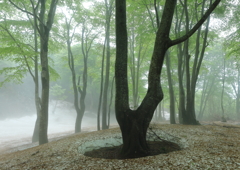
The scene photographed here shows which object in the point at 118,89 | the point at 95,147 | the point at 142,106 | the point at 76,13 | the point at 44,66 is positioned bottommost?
the point at 95,147

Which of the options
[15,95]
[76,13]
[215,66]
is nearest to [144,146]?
[76,13]

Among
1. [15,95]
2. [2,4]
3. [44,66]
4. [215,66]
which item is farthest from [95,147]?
[15,95]

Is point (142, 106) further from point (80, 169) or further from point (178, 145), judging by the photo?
point (80, 169)

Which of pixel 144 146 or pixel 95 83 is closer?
pixel 144 146

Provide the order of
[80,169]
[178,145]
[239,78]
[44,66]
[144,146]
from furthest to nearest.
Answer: [239,78], [44,66], [178,145], [144,146], [80,169]

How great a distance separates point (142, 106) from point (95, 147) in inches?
81.0

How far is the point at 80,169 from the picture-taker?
2.77 metres

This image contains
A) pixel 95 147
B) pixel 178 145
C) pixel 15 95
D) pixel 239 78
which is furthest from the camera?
pixel 15 95

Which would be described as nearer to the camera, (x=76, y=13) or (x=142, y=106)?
(x=142, y=106)

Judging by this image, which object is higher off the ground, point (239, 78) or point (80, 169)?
point (239, 78)

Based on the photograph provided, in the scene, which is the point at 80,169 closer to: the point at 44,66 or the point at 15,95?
the point at 44,66

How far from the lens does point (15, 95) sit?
2748 centimetres

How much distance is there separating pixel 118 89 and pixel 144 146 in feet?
5.19

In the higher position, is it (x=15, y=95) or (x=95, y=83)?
(x=95, y=83)
